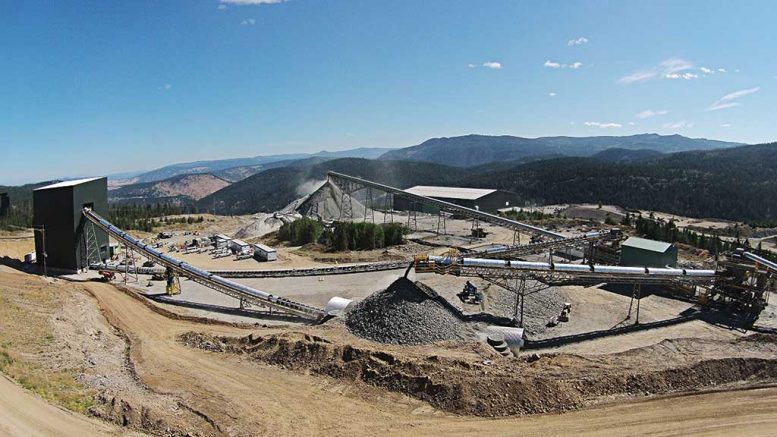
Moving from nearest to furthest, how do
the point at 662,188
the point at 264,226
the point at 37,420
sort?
the point at 37,420
the point at 264,226
the point at 662,188

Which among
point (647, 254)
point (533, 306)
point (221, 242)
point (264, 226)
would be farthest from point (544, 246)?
point (264, 226)

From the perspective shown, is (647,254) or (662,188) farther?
(662,188)

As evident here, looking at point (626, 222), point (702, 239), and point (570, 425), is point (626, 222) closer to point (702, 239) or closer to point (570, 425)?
point (702, 239)

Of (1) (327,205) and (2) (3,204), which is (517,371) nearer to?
(1) (327,205)

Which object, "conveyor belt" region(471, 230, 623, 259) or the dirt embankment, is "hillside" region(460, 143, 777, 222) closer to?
"conveyor belt" region(471, 230, 623, 259)

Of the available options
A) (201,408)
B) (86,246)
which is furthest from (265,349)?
(86,246)
